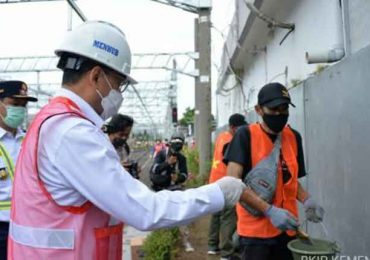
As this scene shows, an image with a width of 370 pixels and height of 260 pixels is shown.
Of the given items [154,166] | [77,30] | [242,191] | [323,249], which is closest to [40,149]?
[77,30]

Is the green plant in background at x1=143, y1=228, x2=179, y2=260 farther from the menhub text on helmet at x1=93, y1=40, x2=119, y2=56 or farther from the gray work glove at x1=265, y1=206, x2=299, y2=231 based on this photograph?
the menhub text on helmet at x1=93, y1=40, x2=119, y2=56

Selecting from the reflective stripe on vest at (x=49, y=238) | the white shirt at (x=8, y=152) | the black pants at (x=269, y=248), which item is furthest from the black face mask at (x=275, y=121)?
the white shirt at (x=8, y=152)

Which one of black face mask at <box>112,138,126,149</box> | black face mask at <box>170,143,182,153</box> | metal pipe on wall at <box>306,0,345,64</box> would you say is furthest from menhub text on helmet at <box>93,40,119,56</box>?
black face mask at <box>170,143,182,153</box>

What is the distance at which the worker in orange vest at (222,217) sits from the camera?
566cm

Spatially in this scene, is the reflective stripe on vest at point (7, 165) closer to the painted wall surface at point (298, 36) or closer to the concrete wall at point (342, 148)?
the concrete wall at point (342, 148)

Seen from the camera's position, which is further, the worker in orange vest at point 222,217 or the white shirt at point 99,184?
the worker in orange vest at point 222,217

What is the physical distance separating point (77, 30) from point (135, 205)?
77 cm

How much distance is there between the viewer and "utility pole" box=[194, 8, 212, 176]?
11.8 m

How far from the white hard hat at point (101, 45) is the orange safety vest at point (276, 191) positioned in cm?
133

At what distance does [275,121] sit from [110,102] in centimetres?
144

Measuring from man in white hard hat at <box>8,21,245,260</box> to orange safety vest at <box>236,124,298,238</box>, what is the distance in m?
1.25

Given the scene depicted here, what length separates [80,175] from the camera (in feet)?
5.26

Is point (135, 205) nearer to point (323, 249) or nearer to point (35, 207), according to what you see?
point (35, 207)

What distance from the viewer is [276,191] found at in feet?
9.95
